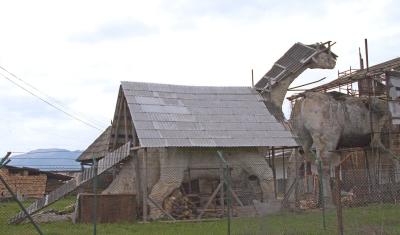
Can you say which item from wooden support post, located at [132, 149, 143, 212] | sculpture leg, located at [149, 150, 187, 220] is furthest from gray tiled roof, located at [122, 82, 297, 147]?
wooden support post, located at [132, 149, 143, 212]

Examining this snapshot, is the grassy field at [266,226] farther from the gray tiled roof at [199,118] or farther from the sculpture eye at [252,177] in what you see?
the sculpture eye at [252,177]

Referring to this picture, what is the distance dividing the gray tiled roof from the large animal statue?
2662 millimetres

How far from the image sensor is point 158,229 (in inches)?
682

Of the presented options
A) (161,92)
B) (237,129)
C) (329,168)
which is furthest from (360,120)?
(161,92)

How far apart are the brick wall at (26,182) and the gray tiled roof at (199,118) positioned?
20.3 m

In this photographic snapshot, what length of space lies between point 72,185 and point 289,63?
13.1m

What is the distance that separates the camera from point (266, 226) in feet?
46.5

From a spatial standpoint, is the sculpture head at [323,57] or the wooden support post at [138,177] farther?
the sculpture head at [323,57]

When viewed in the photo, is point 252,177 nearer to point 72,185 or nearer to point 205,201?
point 205,201

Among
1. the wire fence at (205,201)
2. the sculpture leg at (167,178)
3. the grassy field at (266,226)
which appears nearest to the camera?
the grassy field at (266,226)

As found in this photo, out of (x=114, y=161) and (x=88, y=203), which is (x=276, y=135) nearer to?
(x=114, y=161)

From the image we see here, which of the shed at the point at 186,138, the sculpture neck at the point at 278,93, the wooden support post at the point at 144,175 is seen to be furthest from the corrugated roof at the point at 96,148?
the wooden support post at the point at 144,175

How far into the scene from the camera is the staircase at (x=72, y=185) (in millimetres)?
20219

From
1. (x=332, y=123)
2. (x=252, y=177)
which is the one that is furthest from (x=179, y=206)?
(x=332, y=123)
